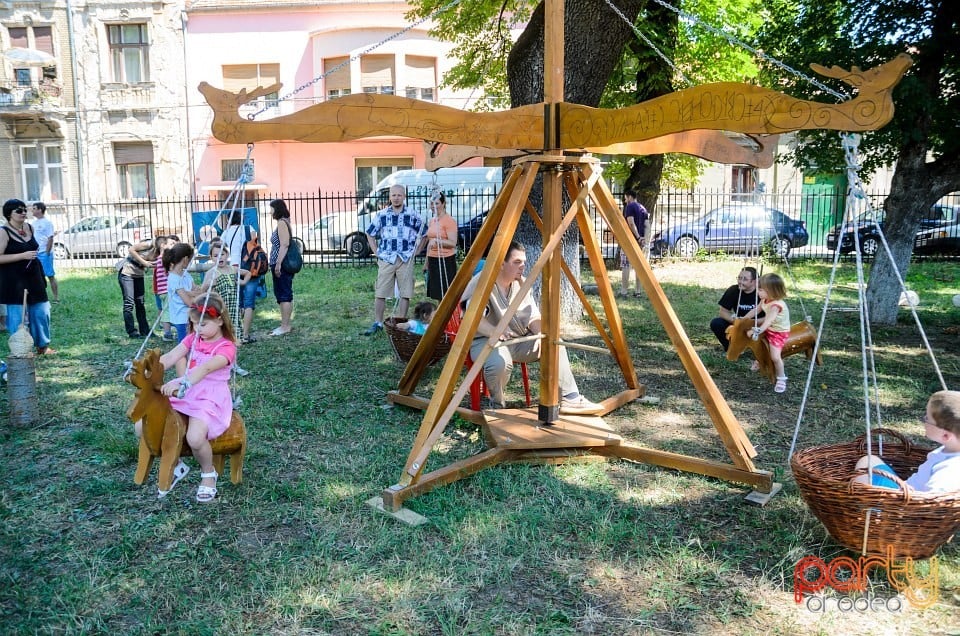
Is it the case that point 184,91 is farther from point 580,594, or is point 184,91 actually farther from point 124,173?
point 580,594

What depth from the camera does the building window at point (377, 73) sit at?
27.4 meters

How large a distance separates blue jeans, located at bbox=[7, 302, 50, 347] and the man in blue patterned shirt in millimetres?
3340

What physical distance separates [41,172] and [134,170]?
10.8 feet

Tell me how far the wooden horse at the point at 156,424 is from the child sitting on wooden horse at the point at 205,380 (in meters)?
0.05

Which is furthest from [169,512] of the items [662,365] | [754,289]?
[754,289]

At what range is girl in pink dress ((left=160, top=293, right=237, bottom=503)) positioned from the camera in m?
3.95

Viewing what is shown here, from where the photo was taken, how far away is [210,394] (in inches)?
158

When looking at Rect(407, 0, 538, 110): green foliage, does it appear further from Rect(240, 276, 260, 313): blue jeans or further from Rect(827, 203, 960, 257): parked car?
Rect(827, 203, 960, 257): parked car

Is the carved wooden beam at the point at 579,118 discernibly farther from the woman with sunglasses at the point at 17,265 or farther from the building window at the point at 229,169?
the building window at the point at 229,169

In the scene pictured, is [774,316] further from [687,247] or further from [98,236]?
[98,236]

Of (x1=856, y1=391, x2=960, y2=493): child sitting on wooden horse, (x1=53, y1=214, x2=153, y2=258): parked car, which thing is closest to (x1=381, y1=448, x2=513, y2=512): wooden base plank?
(x1=856, y1=391, x2=960, y2=493): child sitting on wooden horse

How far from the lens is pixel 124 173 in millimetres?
26422

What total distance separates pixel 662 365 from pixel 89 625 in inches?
211

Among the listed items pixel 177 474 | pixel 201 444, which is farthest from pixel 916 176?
pixel 177 474
